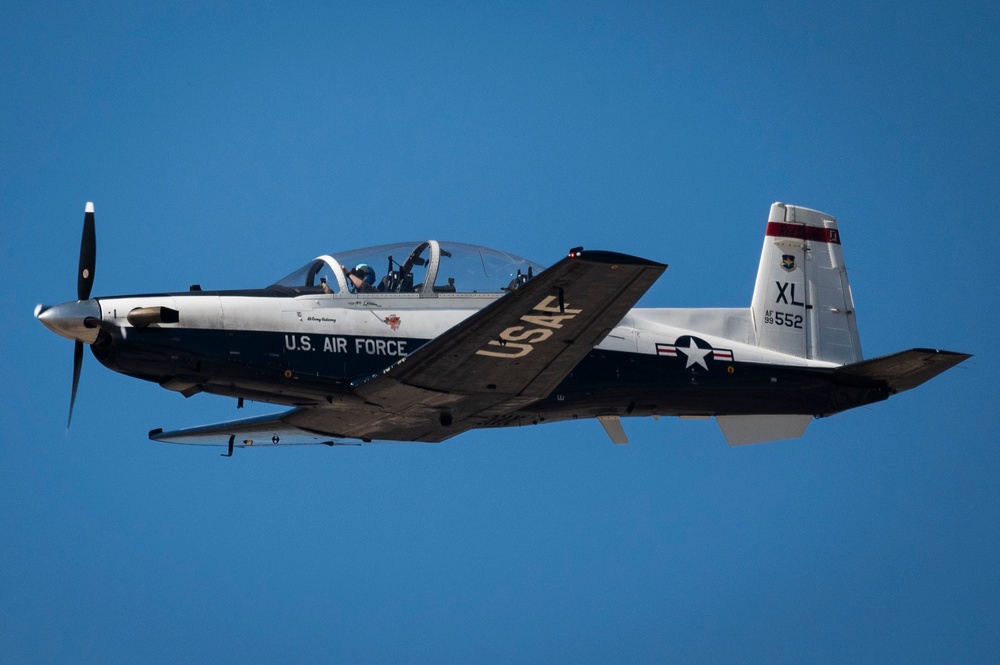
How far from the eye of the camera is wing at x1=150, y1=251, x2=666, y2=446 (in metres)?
12.9

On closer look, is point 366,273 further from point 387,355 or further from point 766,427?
point 766,427

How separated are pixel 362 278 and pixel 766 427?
5.53 m

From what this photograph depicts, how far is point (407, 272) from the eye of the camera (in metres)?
15.2

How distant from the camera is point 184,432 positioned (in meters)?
18.7

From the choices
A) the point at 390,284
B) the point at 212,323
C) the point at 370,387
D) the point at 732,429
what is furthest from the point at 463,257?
the point at 732,429

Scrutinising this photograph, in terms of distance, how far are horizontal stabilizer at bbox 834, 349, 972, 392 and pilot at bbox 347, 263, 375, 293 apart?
6.05 m

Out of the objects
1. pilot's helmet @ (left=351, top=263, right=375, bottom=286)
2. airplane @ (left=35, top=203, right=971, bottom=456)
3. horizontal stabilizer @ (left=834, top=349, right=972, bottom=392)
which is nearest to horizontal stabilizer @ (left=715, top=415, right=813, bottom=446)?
airplane @ (left=35, top=203, right=971, bottom=456)

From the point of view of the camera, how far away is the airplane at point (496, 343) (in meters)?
13.9

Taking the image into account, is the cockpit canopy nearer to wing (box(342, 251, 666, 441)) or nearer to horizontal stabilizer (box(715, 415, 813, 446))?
wing (box(342, 251, 666, 441))

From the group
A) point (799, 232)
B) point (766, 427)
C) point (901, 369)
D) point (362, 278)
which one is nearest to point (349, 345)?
point (362, 278)

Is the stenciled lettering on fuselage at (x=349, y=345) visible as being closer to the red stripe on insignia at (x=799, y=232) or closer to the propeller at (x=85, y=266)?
the propeller at (x=85, y=266)

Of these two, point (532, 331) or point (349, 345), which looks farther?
point (349, 345)

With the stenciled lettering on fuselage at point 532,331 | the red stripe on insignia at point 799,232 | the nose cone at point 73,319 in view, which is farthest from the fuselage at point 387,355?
the red stripe on insignia at point 799,232

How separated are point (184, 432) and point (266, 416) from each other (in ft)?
4.54
